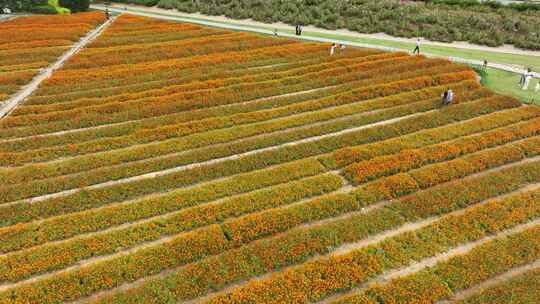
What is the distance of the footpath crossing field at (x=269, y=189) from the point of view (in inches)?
520

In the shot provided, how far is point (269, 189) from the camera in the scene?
1777cm

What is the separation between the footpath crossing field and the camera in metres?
13.2

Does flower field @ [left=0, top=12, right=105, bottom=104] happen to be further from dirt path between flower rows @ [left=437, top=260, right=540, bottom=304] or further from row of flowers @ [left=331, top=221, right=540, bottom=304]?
dirt path between flower rows @ [left=437, top=260, right=540, bottom=304]

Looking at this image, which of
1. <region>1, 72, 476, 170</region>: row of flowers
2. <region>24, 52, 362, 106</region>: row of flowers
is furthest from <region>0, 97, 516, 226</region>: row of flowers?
<region>24, 52, 362, 106</region>: row of flowers

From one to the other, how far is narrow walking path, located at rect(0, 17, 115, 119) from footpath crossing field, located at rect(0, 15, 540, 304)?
2.92 ft

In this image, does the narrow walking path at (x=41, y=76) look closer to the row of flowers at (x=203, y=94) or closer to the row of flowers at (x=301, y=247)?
the row of flowers at (x=203, y=94)

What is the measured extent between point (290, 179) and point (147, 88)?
15204 mm

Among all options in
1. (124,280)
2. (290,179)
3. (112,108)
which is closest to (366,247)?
(290,179)

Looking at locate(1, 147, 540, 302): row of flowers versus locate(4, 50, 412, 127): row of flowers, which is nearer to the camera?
locate(1, 147, 540, 302): row of flowers

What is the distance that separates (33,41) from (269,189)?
104ft

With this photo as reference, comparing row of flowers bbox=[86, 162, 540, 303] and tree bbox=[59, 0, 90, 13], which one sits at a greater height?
tree bbox=[59, 0, 90, 13]

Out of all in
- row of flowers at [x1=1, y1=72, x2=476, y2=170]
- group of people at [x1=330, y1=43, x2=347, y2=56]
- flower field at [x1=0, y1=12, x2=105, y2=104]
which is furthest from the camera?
group of people at [x1=330, y1=43, x2=347, y2=56]

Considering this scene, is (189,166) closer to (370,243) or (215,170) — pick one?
(215,170)

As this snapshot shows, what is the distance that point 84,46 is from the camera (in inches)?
1443
